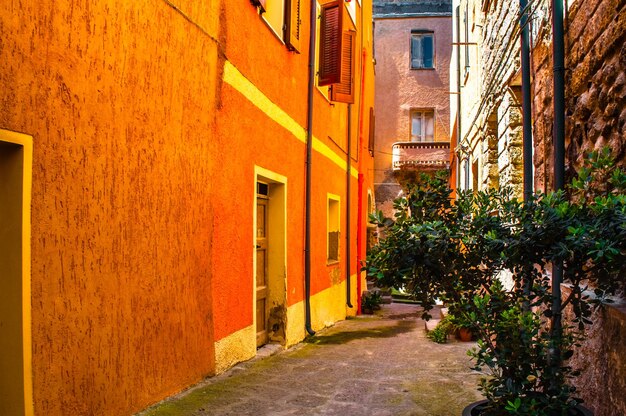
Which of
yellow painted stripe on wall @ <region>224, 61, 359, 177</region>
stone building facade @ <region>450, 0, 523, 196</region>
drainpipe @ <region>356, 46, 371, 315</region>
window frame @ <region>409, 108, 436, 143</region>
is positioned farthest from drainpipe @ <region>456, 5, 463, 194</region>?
window frame @ <region>409, 108, 436, 143</region>

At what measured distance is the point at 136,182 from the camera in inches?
159

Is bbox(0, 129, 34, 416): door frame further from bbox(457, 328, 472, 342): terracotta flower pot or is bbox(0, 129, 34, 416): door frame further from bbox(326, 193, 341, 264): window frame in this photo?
bbox(326, 193, 341, 264): window frame

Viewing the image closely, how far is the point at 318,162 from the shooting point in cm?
937

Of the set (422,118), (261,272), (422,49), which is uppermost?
(422,49)

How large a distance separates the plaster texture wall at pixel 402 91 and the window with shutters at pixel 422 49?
160mm

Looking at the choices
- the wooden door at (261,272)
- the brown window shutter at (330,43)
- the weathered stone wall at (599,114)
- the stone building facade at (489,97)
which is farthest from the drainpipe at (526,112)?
the brown window shutter at (330,43)

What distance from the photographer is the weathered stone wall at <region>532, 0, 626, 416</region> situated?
3154mm

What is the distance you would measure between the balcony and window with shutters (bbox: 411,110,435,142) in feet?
2.47

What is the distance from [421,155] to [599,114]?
18726mm

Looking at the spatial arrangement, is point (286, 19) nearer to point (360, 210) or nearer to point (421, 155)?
point (360, 210)

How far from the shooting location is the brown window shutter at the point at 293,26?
7516 mm

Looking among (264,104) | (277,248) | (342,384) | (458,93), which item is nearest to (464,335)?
(277,248)

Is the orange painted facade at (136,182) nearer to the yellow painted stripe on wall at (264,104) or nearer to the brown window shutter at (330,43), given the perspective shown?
the yellow painted stripe on wall at (264,104)

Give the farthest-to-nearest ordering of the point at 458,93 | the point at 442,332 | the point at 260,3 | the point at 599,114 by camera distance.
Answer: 1. the point at 458,93
2. the point at 442,332
3. the point at 260,3
4. the point at 599,114
